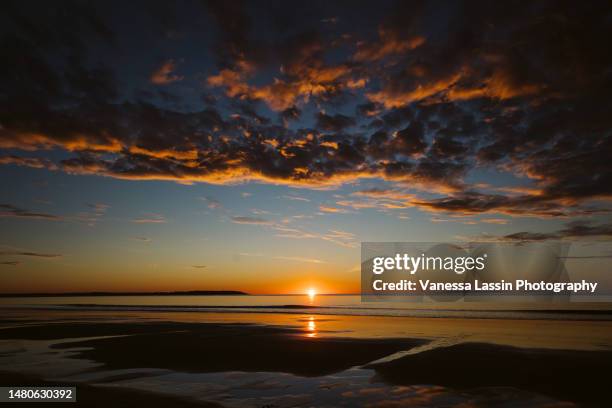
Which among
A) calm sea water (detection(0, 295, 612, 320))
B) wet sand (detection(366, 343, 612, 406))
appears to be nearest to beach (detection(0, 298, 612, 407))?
wet sand (detection(366, 343, 612, 406))

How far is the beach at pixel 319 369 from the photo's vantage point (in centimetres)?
1052

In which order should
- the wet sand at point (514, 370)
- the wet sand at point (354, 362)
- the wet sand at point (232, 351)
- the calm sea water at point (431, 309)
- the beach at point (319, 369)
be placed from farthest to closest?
the calm sea water at point (431, 309), the wet sand at point (232, 351), the wet sand at point (514, 370), the wet sand at point (354, 362), the beach at point (319, 369)

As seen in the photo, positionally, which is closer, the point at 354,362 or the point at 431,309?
the point at 354,362

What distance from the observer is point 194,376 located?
1319cm

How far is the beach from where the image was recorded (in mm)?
10516

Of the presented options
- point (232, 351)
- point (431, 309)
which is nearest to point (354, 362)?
point (232, 351)

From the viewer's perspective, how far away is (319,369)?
569 inches

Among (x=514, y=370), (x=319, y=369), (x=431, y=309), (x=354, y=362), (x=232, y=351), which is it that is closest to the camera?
(x=514, y=370)

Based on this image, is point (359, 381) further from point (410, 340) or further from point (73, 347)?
point (73, 347)

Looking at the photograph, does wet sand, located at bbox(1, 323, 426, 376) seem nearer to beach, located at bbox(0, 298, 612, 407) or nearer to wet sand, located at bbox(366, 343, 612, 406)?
beach, located at bbox(0, 298, 612, 407)

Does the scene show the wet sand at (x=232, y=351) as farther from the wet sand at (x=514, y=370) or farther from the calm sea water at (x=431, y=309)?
the calm sea water at (x=431, y=309)

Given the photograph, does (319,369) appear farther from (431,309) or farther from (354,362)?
(431,309)

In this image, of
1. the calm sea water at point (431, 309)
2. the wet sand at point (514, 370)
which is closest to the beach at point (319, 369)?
the wet sand at point (514, 370)

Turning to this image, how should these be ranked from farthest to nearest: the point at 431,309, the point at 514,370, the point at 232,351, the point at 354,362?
the point at 431,309, the point at 232,351, the point at 354,362, the point at 514,370
